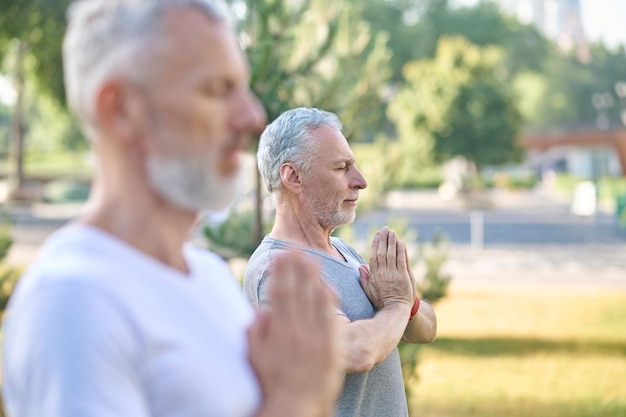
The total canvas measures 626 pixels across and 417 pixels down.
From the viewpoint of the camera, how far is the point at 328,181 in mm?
2701

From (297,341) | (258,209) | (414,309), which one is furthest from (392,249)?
(258,209)

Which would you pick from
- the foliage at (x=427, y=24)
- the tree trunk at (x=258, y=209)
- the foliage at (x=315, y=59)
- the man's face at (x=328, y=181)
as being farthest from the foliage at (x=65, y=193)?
the man's face at (x=328, y=181)

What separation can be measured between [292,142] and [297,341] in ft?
5.01

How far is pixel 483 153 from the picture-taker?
3972 centimetres

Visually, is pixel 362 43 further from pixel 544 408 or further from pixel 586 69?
A: pixel 586 69

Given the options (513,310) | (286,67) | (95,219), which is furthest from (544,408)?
(95,219)

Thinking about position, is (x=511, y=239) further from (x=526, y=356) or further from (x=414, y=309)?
(x=414, y=309)

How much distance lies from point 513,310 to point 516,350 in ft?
10.2

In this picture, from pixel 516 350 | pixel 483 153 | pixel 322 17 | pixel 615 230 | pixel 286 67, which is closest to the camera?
pixel 286 67

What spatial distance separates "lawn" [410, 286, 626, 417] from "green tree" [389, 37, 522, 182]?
22795mm

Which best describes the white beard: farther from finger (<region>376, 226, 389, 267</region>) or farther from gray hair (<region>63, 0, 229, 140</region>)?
finger (<region>376, 226, 389, 267</region>)

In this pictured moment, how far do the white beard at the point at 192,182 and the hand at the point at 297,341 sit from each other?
0.39 ft

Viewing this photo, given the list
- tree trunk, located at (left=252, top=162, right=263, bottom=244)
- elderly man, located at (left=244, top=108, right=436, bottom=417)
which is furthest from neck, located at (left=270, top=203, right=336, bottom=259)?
tree trunk, located at (left=252, top=162, right=263, bottom=244)

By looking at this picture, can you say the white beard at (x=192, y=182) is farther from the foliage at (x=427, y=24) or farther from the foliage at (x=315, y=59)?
the foliage at (x=427, y=24)
